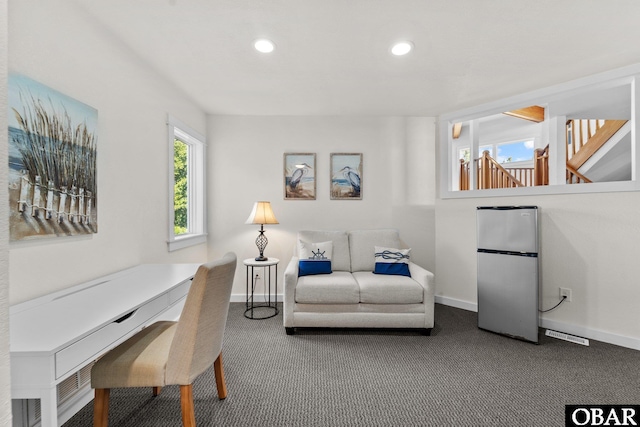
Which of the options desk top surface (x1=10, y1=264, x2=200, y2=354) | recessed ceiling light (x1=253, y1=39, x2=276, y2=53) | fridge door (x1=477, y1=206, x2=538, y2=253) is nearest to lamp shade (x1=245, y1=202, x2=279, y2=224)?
desk top surface (x1=10, y1=264, x2=200, y2=354)

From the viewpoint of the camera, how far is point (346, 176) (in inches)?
156

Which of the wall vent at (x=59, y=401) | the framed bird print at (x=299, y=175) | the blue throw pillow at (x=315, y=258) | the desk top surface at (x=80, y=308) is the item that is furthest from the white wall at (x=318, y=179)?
the wall vent at (x=59, y=401)

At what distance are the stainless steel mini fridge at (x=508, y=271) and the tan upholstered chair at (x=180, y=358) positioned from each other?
2569 millimetres

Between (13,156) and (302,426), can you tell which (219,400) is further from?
(13,156)

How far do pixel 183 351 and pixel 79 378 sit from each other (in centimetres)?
97

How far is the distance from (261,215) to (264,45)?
5.96 ft

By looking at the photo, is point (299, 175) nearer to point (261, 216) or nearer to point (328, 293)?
point (261, 216)

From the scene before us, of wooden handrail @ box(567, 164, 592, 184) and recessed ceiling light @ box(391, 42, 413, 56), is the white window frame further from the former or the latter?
recessed ceiling light @ box(391, 42, 413, 56)

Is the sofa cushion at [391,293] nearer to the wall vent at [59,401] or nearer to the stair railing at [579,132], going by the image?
the wall vent at [59,401]

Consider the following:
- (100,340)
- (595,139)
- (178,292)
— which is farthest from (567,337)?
(100,340)

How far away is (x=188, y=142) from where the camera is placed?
3613mm

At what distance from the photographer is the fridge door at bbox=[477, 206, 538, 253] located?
2672 millimetres

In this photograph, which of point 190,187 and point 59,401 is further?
point 190,187

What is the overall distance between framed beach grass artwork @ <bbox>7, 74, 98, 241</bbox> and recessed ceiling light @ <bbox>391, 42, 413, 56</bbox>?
2141 millimetres
